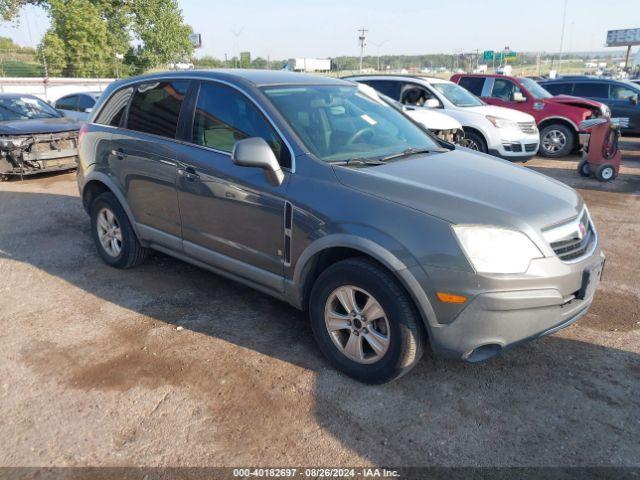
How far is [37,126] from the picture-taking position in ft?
30.5

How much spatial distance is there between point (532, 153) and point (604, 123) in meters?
1.35

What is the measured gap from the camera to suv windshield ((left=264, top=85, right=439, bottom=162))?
3596mm

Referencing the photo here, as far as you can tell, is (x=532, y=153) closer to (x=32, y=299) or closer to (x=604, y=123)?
(x=604, y=123)

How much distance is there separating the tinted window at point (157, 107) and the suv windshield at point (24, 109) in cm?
648

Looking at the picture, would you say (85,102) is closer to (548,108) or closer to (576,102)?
(548,108)

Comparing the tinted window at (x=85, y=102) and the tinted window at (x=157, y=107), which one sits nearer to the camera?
the tinted window at (x=157, y=107)

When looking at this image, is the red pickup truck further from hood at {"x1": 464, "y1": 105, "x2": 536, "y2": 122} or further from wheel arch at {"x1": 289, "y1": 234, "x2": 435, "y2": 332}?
wheel arch at {"x1": 289, "y1": 234, "x2": 435, "y2": 332}

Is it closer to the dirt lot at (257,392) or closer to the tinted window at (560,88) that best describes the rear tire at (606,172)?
the dirt lot at (257,392)

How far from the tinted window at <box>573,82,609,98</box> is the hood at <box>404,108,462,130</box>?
23.9 feet

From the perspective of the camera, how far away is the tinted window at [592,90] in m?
14.9

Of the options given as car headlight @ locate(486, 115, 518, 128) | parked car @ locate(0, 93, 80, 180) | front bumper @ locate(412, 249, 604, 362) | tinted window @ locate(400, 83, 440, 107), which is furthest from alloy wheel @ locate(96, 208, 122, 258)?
car headlight @ locate(486, 115, 518, 128)

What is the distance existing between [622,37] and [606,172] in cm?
8133

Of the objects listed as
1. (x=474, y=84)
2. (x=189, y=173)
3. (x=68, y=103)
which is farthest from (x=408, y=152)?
(x=68, y=103)

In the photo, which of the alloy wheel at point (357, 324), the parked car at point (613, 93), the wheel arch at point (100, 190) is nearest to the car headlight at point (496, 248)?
the alloy wheel at point (357, 324)
